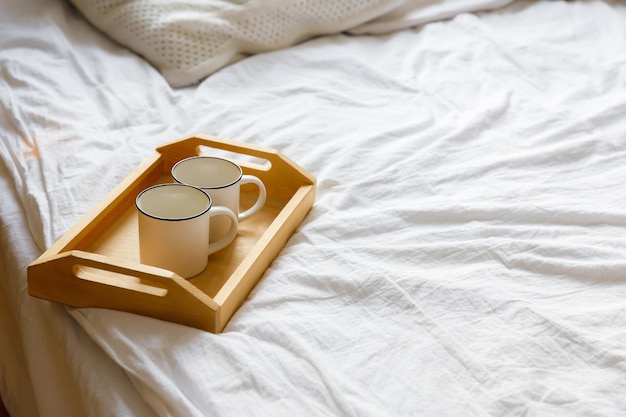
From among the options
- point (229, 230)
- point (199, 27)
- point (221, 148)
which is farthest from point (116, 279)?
point (199, 27)

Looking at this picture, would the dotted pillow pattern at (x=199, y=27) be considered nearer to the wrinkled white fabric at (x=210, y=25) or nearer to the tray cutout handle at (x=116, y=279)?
the wrinkled white fabric at (x=210, y=25)

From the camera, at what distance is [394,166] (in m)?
1.07

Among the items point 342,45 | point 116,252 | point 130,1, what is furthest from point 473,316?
point 130,1

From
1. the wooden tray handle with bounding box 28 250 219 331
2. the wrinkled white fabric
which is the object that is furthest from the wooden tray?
the wrinkled white fabric

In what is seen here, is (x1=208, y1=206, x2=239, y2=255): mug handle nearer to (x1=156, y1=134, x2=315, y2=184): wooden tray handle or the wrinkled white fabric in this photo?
(x1=156, y1=134, x2=315, y2=184): wooden tray handle

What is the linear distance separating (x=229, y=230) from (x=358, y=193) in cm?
21

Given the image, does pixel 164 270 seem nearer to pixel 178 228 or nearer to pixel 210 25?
pixel 178 228

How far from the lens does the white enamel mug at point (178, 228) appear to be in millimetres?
786

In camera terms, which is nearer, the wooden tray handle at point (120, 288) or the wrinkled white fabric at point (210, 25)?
the wooden tray handle at point (120, 288)

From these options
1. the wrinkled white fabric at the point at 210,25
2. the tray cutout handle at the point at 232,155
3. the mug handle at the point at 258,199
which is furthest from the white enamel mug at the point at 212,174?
the wrinkled white fabric at the point at 210,25

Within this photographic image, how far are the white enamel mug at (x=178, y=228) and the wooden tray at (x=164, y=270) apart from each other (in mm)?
23

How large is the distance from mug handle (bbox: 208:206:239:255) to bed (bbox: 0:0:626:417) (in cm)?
6

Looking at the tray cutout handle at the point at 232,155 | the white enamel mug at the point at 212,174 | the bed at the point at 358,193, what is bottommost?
the tray cutout handle at the point at 232,155

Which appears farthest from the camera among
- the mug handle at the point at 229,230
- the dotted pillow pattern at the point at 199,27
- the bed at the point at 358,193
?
the dotted pillow pattern at the point at 199,27
